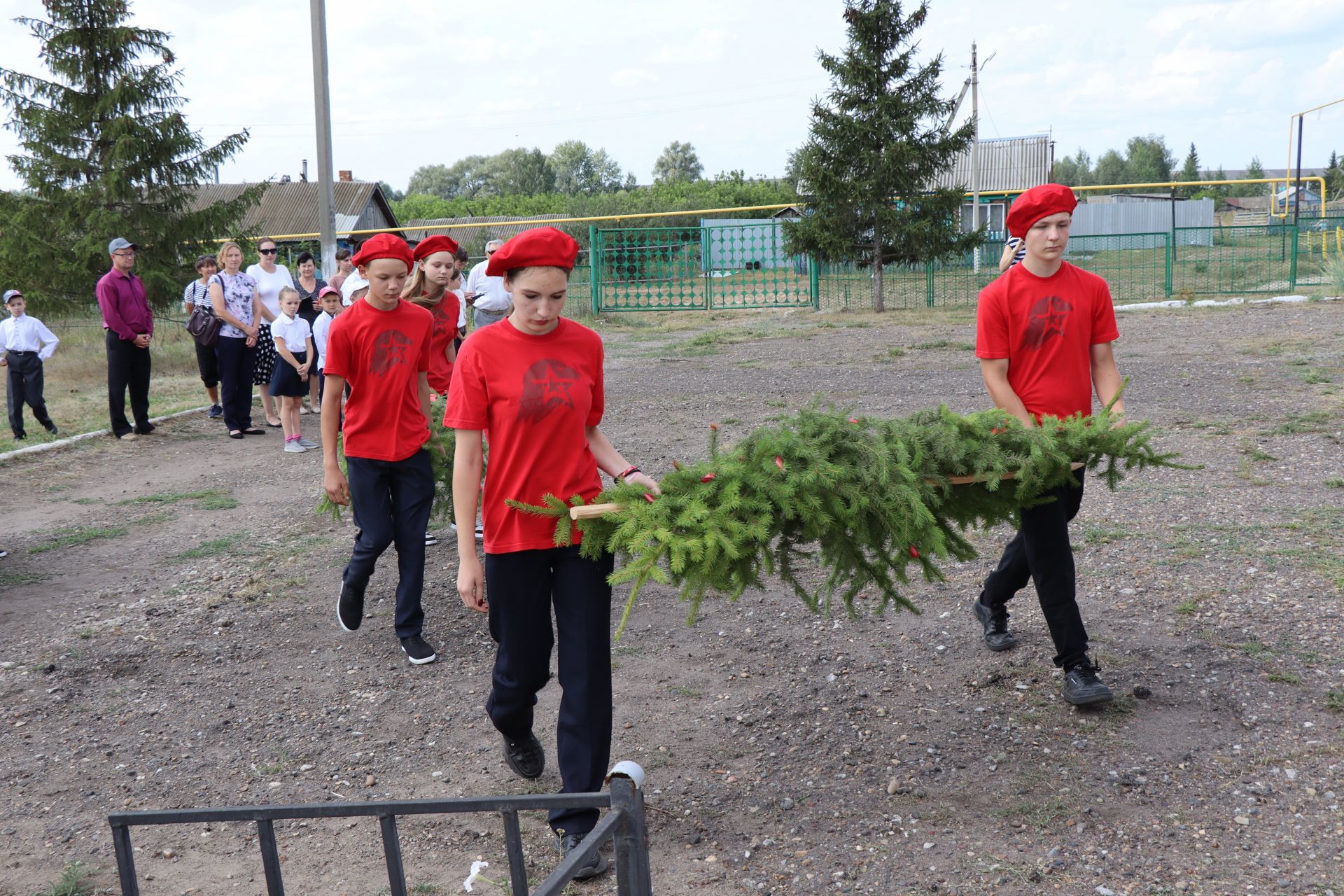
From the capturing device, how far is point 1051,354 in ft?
13.4

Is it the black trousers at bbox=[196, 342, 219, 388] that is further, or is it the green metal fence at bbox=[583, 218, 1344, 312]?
the green metal fence at bbox=[583, 218, 1344, 312]

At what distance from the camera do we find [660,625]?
5.51 m

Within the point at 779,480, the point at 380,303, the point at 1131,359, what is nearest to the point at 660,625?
the point at 380,303

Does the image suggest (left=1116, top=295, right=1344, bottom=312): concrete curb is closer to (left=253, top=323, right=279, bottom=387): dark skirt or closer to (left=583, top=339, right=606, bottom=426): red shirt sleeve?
(left=253, top=323, right=279, bottom=387): dark skirt

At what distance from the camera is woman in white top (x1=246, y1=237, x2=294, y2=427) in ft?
36.5

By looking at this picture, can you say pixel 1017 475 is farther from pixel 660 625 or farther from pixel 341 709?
pixel 341 709

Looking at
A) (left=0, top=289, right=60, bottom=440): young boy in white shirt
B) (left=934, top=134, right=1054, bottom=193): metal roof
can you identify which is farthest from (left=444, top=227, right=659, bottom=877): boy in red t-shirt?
(left=934, top=134, right=1054, bottom=193): metal roof

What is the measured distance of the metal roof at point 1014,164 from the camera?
147 ft

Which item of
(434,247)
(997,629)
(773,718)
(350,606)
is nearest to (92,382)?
(434,247)

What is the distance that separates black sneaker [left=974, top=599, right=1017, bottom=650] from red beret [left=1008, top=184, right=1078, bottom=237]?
5.59ft

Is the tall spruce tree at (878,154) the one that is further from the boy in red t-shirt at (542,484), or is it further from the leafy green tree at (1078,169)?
the leafy green tree at (1078,169)

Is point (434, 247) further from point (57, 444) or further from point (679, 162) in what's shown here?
point (679, 162)

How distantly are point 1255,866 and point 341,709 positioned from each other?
3.45 meters

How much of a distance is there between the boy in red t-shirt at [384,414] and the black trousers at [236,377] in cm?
685
